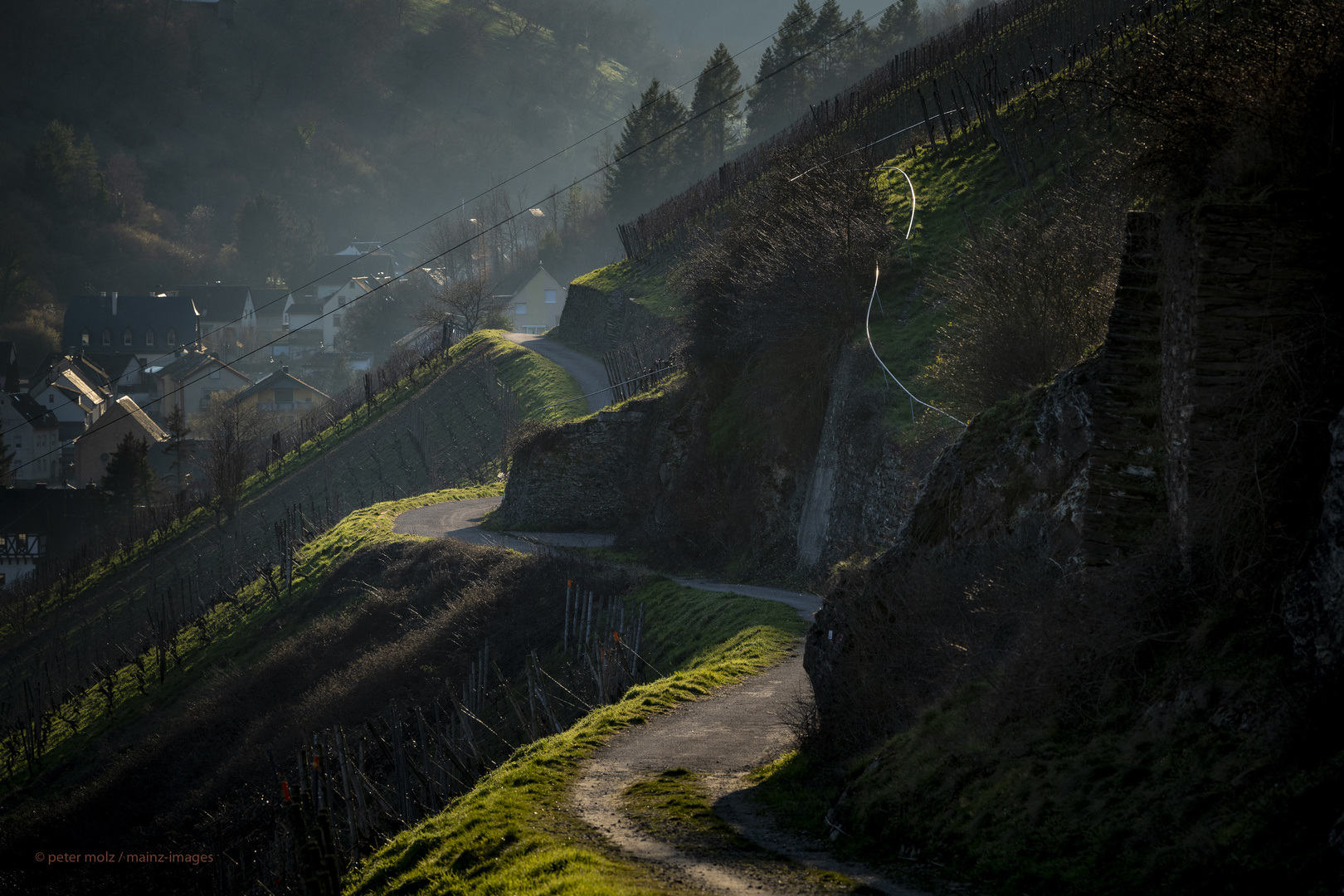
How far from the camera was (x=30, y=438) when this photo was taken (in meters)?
84.1

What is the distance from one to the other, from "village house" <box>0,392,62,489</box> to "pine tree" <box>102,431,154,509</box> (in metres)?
26.5

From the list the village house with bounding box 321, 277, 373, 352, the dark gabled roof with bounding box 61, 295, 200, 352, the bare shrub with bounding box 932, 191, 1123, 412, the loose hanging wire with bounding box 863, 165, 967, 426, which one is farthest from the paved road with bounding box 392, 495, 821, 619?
the dark gabled roof with bounding box 61, 295, 200, 352

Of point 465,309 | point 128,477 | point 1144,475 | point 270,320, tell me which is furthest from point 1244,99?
point 270,320

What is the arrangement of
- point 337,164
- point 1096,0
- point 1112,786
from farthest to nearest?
1. point 337,164
2. point 1096,0
3. point 1112,786

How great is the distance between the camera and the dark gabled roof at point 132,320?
11656 cm

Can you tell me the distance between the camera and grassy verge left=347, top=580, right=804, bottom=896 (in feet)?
28.4

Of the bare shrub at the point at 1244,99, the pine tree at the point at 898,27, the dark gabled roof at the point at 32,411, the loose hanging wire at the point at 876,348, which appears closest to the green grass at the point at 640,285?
the loose hanging wire at the point at 876,348

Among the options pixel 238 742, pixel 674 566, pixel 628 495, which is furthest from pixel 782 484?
pixel 238 742

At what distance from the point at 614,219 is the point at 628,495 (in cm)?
6300

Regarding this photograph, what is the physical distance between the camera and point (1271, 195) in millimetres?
7844

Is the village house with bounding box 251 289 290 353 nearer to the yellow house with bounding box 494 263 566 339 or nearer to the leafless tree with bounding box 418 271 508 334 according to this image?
the yellow house with bounding box 494 263 566 339

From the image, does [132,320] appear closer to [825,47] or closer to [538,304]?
Answer: [538,304]

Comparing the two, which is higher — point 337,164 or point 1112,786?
point 337,164

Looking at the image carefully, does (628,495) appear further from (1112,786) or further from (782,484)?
(1112,786)
